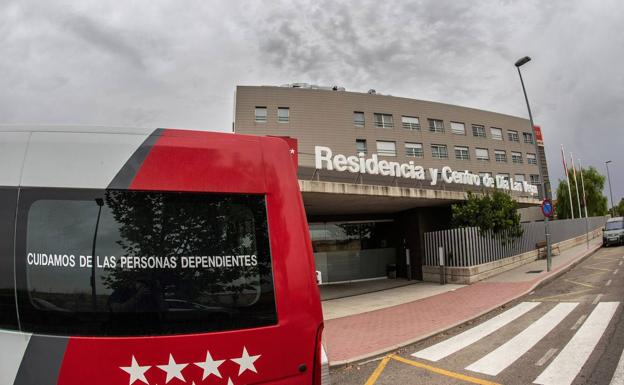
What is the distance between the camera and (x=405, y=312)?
10664mm

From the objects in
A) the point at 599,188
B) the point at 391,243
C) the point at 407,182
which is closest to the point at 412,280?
the point at 391,243

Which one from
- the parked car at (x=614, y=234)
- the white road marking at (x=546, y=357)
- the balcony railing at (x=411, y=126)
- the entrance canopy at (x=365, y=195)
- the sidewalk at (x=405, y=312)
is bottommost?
the sidewalk at (x=405, y=312)

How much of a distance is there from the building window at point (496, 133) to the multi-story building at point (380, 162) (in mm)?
120

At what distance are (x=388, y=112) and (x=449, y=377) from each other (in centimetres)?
3164

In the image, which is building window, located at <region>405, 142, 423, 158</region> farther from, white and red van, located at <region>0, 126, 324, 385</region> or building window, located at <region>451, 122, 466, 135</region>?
white and red van, located at <region>0, 126, 324, 385</region>

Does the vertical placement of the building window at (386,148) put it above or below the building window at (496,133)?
below

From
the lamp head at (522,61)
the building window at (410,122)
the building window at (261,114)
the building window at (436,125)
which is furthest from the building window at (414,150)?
the lamp head at (522,61)

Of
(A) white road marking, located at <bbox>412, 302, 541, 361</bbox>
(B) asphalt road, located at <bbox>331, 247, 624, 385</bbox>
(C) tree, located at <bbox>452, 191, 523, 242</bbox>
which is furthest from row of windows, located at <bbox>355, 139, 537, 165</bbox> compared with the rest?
(B) asphalt road, located at <bbox>331, 247, 624, 385</bbox>

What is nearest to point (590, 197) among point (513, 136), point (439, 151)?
point (513, 136)

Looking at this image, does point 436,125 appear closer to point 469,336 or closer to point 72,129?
point 469,336

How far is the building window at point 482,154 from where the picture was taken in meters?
39.1

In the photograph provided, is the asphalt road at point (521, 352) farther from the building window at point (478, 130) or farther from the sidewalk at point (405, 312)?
the building window at point (478, 130)

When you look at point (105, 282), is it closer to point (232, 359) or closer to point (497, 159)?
point (232, 359)

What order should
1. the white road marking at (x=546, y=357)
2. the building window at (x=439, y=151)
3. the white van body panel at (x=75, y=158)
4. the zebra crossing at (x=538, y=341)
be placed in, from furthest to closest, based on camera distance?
1. the building window at (x=439, y=151)
2. the white road marking at (x=546, y=357)
3. the zebra crossing at (x=538, y=341)
4. the white van body panel at (x=75, y=158)
